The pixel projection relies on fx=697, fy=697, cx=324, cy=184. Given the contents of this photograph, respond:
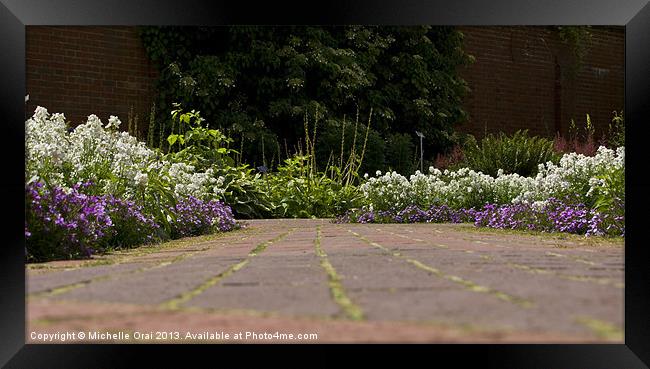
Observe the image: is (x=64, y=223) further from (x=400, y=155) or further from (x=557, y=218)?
(x=400, y=155)

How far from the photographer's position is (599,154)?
16.7ft

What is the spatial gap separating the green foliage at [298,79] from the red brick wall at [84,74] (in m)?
0.45

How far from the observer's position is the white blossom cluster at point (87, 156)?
379 cm

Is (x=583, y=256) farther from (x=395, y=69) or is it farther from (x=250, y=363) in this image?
(x=395, y=69)

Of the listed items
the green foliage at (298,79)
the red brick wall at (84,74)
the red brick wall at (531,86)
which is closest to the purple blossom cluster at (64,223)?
the red brick wall at (84,74)

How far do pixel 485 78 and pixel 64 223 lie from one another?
909 cm

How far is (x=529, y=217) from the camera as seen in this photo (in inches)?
212

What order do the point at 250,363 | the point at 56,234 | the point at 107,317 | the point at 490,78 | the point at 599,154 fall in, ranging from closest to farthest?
1. the point at 107,317
2. the point at 250,363
3. the point at 56,234
4. the point at 599,154
5. the point at 490,78

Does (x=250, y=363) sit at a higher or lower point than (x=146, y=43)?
lower
